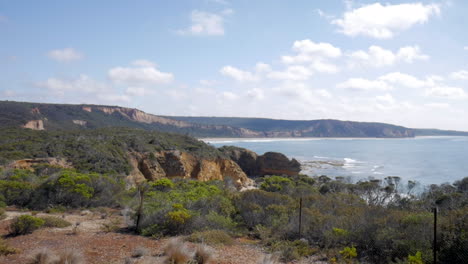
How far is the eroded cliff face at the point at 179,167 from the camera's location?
27.5 meters

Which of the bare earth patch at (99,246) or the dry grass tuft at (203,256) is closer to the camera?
the dry grass tuft at (203,256)

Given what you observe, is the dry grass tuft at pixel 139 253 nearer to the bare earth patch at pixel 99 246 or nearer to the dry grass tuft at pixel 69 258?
the bare earth patch at pixel 99 246

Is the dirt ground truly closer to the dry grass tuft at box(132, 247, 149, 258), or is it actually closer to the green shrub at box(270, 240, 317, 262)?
the dry grass tuft at box(132, 247, 149, 258)

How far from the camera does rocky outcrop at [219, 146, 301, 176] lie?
146 feet

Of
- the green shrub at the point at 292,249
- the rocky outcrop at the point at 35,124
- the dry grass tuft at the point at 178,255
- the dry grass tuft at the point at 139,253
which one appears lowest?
the green shrub at the point at 292,249

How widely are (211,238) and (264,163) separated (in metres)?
38.0

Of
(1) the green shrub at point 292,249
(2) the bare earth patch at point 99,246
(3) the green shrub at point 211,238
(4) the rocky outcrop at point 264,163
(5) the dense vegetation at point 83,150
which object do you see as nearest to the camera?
(2) the bare earth patch at point 99,246

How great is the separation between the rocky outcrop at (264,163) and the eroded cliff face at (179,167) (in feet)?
Result: 30.7

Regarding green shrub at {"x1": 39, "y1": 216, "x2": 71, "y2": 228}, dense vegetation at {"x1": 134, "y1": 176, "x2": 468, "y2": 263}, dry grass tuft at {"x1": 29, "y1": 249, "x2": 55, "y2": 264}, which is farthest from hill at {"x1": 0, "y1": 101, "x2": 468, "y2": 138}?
dry grass tuft at {"x1": 29, "y1": 249, "x2": 55, "y2": 264}

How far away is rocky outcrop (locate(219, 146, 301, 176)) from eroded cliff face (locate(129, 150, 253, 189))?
30.7 ft

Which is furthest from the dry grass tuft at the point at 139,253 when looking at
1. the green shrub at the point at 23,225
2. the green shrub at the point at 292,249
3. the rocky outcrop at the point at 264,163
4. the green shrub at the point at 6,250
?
the rocky outcrop at the point at 264,163

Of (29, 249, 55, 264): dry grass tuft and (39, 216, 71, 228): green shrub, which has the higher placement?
(29, 249, 55, 264): dry grass tuft

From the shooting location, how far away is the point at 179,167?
2962 centimetres

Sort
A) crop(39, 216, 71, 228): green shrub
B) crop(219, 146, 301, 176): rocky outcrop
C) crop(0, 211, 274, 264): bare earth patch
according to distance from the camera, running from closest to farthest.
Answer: crop(0, 211, 274, 264): bare earth patch → crop(39, 216, 71, 228): green shrub → crop(219, 146, 301, 176): rocky outcrop
